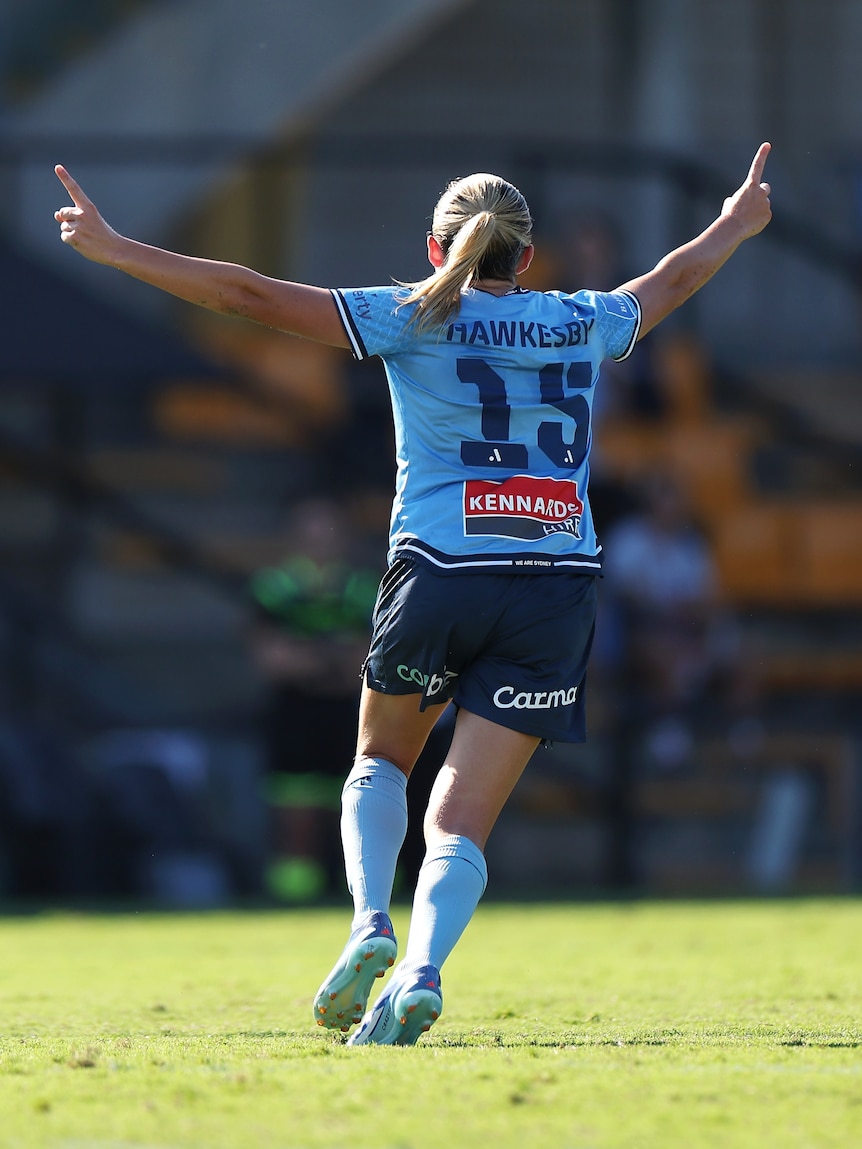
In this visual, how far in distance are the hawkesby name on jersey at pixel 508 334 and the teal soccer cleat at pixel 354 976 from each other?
4.30 feet

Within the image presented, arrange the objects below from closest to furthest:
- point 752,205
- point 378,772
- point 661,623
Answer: point 378,772 → point 752,205 → point 661,623

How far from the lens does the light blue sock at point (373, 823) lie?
4125 mm

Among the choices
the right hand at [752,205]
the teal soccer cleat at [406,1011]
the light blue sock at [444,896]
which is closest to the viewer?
the teal soccer cleat at [406,1011]

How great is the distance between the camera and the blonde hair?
13.5 ft

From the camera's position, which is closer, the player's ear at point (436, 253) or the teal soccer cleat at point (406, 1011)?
the teal soccer cleat at point (406, 1011)

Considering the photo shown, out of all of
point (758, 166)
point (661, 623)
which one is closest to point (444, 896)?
point (758, 166)

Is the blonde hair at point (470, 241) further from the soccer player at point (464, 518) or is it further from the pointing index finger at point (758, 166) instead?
the pointing index finger at point (758, 166)

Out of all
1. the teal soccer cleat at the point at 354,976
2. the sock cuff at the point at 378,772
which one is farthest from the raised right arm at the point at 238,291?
the teal soccer cleat at the point at 354,976

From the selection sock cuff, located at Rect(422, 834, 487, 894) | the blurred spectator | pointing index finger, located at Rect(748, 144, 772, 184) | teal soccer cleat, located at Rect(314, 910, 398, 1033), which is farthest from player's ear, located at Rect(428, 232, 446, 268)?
the blurred spectator

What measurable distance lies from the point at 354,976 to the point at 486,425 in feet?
4.09

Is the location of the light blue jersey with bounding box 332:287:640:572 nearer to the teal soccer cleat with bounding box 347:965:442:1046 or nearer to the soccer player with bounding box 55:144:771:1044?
the soccer player with bounding box 55:144:771:1044

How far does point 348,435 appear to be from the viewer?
484 inches

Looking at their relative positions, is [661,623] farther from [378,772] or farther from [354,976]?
[354,976]

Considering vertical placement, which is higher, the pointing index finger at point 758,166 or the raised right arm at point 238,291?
the pointing index finger at point 758,166
